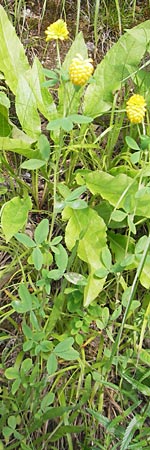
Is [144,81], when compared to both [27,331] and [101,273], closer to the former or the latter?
[101,273]

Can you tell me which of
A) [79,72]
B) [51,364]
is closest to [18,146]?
[79,72]

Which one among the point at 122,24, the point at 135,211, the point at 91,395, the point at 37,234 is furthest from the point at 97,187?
the point at 122,24

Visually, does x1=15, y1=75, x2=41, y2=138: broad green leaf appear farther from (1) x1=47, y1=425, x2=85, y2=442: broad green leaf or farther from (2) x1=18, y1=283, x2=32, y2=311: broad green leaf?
(1) x1=47, y1=425, x2=85, y2=442: broad green leaf

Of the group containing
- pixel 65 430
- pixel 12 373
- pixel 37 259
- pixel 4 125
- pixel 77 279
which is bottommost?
pixel 65 430

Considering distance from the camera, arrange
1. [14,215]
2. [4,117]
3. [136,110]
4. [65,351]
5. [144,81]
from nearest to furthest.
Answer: [65,351]
[136,110]
[14,215]
[4,117]
[144,81]

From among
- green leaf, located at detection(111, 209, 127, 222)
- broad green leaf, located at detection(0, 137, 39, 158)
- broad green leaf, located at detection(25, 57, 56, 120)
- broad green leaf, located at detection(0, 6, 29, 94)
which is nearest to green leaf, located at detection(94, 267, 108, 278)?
green leaf, located at detection(111, 209, 127, 222)

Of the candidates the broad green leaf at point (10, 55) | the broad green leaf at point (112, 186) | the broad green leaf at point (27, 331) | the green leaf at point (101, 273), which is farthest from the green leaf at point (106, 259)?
the broad green leaf at point (10, 55)
